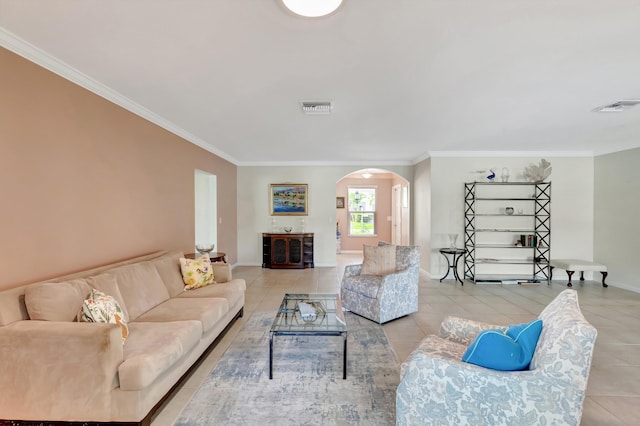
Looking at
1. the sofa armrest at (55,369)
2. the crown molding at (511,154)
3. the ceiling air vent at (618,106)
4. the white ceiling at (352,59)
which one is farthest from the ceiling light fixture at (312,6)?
the crown molding at (511,154)

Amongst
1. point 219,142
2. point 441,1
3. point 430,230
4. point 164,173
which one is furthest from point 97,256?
point 430,230

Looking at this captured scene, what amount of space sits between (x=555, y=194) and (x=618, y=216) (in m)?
0.98

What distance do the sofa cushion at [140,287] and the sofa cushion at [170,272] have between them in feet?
0.28

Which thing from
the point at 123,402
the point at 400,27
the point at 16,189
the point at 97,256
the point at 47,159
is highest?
the point at 400,27

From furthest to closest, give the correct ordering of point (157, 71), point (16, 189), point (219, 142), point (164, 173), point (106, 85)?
1. point (219, 142)
2. point (164, 173)
3. point (106, 85)
4. point (157, 71)
5. point (16, 189)

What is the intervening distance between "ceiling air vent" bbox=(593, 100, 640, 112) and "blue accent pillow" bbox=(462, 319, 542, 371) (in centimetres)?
315

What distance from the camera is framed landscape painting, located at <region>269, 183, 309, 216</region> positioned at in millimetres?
7109

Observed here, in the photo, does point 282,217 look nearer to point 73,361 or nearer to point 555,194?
point 73,361

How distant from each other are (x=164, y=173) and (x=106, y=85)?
4.42ft

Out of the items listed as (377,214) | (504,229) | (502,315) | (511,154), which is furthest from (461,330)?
(377,214)

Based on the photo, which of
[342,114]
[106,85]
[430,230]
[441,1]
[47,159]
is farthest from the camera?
[430,230]

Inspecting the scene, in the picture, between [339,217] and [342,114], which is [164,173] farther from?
[339,217]

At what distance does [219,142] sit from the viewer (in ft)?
16.6

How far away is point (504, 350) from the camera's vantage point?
1524 millimetres
